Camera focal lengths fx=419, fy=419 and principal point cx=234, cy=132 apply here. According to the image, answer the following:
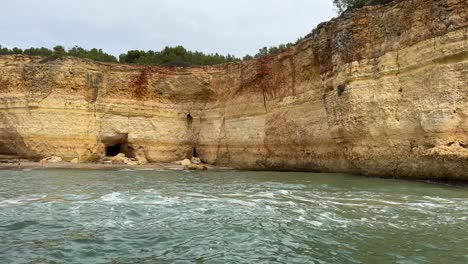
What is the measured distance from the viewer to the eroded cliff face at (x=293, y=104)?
1341cm

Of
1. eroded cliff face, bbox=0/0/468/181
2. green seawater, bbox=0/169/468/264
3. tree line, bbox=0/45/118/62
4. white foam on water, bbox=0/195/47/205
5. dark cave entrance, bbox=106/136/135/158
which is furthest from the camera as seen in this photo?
tree line, bbox=0/45/118/62

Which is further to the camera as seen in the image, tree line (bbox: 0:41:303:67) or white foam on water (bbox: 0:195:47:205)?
tree line (bbox: 0:41:303:67)

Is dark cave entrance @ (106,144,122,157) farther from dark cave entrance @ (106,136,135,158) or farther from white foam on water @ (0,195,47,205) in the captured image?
white foam on water @ (0,195,47,205)

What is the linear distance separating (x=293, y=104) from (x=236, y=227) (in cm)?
1577

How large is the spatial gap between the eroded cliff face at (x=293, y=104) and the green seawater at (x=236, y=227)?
3.45 meters

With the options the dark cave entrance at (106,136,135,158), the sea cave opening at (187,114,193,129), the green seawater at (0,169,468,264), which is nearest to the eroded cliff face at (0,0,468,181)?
the sea cave opening at (187,114,193,129)

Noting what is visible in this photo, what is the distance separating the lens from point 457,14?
13.0 meters

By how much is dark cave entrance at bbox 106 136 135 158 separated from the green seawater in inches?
670

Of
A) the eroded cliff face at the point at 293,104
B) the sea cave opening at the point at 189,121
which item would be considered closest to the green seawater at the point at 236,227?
the eroded cliff face at the point at 293,104

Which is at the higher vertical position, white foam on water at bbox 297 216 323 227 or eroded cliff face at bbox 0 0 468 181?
eroded cliff face at bbox 0 0 468 181

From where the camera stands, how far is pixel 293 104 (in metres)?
22.0

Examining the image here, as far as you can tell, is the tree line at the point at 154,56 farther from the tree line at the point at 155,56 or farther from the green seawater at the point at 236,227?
the green seawater at the point at 236,227

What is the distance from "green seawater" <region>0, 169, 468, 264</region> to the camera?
207 inches

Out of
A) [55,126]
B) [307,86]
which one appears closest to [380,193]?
[307,86]
